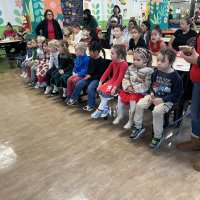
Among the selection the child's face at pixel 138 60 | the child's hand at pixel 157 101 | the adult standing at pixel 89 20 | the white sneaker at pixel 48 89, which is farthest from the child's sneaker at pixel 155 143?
the adult standing at pixel 89 20

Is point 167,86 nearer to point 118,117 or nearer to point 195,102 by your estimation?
point 195,102

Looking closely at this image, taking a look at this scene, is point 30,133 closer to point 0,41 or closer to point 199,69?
point 199,69

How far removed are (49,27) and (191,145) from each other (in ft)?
14.5

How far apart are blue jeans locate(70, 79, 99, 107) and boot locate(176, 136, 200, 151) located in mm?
1434

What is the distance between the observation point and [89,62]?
350cm

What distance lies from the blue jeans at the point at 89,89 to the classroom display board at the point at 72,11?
4.90 m

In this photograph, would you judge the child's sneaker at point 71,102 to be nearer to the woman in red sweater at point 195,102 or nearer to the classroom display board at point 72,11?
the woman in red sweater at point 195,102

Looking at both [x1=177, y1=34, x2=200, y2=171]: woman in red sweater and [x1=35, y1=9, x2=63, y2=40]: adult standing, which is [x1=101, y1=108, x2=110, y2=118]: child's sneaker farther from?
[x1=35, y1=9, x2=63, y2=40]: adult standing

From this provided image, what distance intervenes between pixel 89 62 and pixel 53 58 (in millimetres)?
1053

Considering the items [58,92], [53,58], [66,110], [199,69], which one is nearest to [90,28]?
[53,58]

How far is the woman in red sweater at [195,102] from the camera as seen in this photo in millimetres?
1900

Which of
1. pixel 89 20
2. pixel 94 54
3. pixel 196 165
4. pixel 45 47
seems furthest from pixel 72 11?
pixel 196 165

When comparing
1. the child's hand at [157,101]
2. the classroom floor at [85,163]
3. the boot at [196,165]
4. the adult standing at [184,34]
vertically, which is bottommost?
the classroom floor at [85,163]

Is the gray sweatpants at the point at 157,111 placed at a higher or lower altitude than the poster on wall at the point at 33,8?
lower
